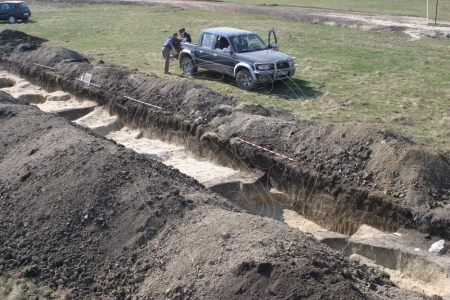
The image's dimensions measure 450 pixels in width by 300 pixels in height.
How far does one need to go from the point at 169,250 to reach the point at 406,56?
1717cm

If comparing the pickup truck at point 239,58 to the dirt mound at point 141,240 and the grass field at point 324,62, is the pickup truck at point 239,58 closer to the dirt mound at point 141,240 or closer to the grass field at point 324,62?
the grass field at point 324,62

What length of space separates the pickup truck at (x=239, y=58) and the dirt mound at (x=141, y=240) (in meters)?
7.31

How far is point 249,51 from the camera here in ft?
55.5

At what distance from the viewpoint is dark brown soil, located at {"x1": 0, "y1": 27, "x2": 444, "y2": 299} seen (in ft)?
19.8

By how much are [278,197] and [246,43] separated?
805cm

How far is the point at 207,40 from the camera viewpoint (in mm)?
17672

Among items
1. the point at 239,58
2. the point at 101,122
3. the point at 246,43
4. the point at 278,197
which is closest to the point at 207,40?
the point at 246,43

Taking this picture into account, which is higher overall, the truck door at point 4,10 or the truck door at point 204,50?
the truck door at point 4,10

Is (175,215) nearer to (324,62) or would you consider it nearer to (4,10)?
(324,62)

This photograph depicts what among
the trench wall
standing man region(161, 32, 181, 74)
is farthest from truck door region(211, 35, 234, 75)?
the trench wall

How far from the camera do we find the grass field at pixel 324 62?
13867mm

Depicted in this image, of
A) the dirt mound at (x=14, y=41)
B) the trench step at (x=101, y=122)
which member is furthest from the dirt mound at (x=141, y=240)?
the dirt mound at (x=14, y=41)

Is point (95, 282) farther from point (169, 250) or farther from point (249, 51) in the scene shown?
point (249, 51)

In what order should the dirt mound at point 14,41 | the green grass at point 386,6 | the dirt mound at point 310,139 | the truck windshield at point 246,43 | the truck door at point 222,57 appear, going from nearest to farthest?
the dirt mound at point 310,139 → the truck door at point 222,57 → the truck windshield at point 246,43 → the dirt mound at point 14,41 → the green grass at point 386,6
